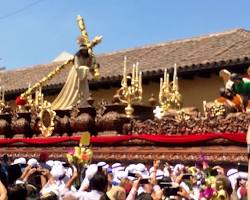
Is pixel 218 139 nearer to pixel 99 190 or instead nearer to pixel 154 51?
pixel 99 190

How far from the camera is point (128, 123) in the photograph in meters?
14.6

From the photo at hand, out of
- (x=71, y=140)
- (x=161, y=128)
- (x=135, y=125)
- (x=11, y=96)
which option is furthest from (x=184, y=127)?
(x=11, y=96)

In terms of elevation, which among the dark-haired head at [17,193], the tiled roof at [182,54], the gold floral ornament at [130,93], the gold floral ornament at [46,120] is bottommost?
the dark-haired head at [17,193]

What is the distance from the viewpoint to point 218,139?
12.1 m

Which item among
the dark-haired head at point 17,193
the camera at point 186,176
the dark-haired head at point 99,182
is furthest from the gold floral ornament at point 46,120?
the dark-haired head at point 17,193

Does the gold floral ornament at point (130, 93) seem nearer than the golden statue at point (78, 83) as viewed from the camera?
Yes

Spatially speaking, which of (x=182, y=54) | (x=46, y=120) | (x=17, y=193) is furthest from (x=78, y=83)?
(x=17, y=193)

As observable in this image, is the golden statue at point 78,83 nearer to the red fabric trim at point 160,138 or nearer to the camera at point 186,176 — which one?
the red fabric trim at point 160,138

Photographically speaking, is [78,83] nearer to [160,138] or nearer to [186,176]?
[160,138]

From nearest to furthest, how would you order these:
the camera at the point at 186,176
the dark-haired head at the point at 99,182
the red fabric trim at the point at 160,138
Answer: the dark-haired head at the point at 99,182, the camera at the point at 186,176, the red fabric trim at the point at 160,138

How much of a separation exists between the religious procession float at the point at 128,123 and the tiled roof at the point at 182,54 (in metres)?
1.19

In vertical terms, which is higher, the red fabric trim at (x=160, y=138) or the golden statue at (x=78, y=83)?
the golden statue at (x=78, y=83)

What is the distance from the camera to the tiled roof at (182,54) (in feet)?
59.5

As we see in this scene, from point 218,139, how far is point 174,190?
227 inches
